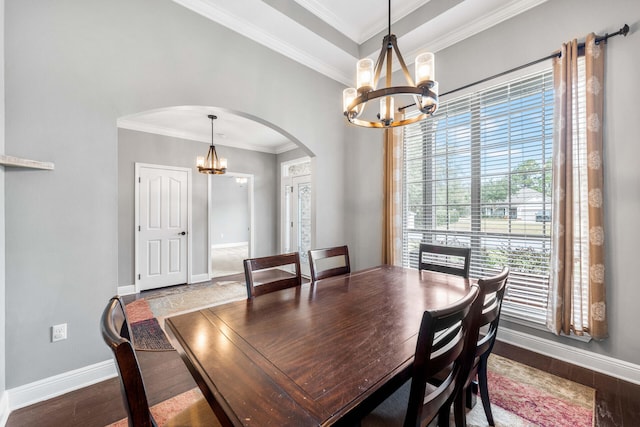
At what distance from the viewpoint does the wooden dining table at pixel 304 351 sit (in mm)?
710

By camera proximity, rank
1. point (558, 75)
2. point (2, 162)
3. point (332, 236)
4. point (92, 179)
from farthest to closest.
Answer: point (332, 236) < point (558, 75) < point (92, 179) < point (2, 162)

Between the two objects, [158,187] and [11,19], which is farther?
[158,187]

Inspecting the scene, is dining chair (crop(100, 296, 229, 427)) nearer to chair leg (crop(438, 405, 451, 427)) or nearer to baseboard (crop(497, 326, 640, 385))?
chair leg (crop(438, 405, 451, 427))

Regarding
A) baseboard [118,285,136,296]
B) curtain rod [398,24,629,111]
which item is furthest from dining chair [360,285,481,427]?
baseboard [118,285,136,296]

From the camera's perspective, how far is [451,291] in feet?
5.51

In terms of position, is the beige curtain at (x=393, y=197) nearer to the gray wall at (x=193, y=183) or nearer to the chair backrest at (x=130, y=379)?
the chair backrest at (x=130, y=379)

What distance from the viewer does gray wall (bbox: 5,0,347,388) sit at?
5.57ft

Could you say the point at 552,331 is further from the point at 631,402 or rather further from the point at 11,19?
the point at 11,19

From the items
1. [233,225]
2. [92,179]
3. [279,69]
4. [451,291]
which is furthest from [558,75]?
[233,225]

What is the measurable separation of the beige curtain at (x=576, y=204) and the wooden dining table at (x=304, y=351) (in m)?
1.14

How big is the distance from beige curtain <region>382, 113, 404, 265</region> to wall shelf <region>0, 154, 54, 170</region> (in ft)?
10.1

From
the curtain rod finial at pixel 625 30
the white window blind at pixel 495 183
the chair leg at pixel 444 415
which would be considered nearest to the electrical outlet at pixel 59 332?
the chair leg at pixel 444 415

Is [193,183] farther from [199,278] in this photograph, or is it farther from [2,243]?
[2,243]

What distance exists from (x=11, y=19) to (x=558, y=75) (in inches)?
156
